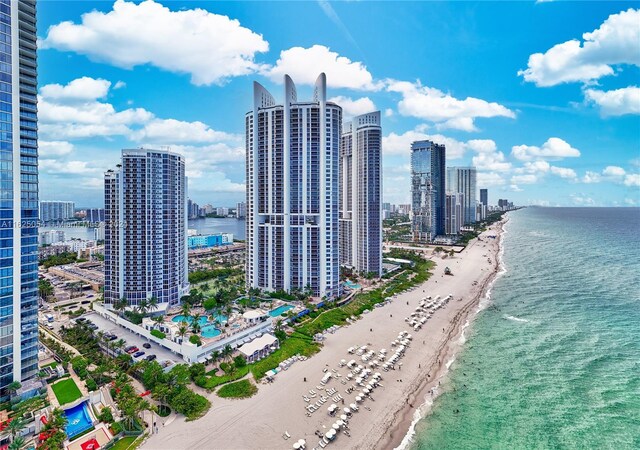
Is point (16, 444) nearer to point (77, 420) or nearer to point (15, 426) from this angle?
point (15, 426)

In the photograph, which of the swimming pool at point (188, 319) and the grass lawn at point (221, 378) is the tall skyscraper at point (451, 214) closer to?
the swimming pool at point (188, 319)

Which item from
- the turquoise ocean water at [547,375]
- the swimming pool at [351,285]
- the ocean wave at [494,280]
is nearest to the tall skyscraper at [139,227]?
the swimming pool at [351,285]

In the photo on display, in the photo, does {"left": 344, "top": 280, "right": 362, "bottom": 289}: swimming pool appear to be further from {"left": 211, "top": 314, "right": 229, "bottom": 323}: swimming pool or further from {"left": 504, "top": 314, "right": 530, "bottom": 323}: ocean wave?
{"left": 211, "top": 314, "right": 229, "bottom": 323}: swimming pool

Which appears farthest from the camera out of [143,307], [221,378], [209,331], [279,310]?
[279,310]

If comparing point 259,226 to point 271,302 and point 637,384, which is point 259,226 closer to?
point 271,302

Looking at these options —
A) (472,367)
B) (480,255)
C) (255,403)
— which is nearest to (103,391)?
(255,403)

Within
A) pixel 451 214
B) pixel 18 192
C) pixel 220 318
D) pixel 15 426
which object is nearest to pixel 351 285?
pixel 220 318
